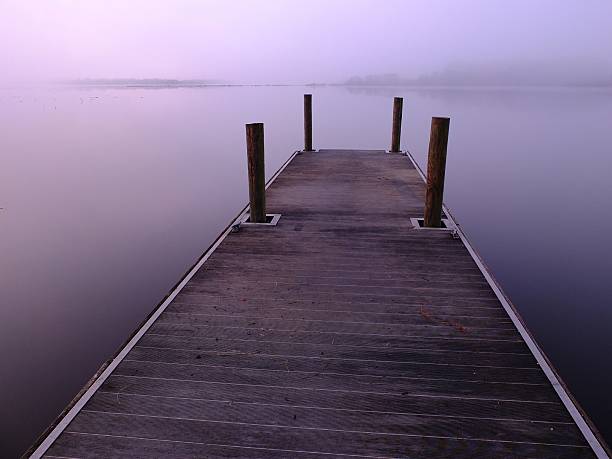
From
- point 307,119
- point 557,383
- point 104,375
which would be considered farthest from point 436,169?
point 307,119

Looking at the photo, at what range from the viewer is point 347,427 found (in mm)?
2799

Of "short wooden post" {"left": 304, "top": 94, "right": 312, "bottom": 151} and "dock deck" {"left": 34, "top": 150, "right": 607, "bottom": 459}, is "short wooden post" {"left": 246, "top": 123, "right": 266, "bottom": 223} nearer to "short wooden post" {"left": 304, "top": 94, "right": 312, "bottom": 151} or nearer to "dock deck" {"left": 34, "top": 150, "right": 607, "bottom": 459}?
"dock deck" {"left": 34, "top": 150, "right": 607, "bottom": 459}

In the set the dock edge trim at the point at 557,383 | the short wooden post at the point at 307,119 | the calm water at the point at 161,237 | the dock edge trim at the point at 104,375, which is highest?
the short wooden post at the point at 307,119

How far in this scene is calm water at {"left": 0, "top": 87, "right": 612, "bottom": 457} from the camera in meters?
6.00

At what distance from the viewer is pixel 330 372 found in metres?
3.32

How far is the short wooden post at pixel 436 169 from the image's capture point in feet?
20.1

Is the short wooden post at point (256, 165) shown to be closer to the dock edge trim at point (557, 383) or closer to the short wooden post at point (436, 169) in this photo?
the short wooden post at point (436, 169)

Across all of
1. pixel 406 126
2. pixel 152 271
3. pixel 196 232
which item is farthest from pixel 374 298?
pixel 406 126

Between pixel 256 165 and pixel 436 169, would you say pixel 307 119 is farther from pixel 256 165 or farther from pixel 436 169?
pixel 436 169

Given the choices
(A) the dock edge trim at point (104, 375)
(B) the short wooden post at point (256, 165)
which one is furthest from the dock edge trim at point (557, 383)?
(B) the short wooden post at point (256, 165)

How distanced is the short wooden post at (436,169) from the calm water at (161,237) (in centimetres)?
267

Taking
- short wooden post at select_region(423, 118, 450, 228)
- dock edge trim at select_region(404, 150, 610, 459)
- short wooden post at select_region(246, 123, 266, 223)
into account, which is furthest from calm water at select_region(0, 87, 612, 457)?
short wooden post at select_region(246, 123, 266, 223)

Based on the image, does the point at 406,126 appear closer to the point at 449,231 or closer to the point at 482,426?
the point at 449,231

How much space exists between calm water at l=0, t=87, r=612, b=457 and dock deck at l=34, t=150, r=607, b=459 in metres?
2.50
